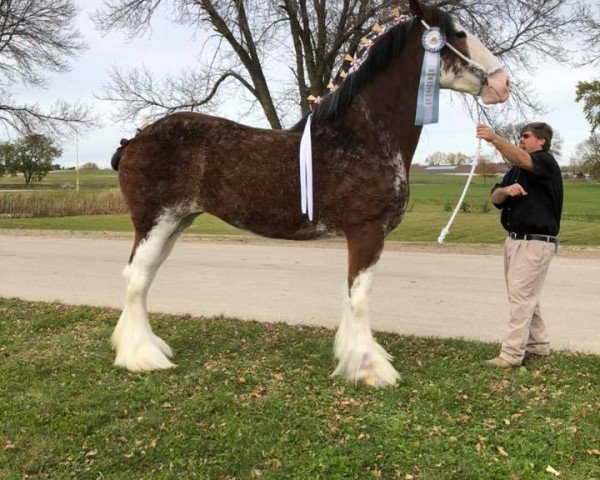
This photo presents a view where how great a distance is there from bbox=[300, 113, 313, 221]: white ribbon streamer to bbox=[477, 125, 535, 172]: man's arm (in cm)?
131

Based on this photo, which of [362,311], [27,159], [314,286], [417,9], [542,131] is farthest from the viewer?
[27,159]

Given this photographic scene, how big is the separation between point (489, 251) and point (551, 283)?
12.1ft

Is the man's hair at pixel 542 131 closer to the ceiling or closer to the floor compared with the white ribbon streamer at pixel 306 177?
closer to the ceiling

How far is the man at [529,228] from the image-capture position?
14.9 feet

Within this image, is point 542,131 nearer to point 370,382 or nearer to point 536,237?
point 536,237

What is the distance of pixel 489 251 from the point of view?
40.7 ft

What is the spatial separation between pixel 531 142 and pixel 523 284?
3.82 feet

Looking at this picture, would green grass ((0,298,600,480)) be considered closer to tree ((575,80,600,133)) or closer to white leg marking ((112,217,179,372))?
white leg marking ((112,217,179,372))

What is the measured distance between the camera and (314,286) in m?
8.73

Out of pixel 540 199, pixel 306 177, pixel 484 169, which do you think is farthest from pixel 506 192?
pixel 484 169

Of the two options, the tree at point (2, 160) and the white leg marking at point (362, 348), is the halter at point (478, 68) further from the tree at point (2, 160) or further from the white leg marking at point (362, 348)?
the tree at point (2, 160)

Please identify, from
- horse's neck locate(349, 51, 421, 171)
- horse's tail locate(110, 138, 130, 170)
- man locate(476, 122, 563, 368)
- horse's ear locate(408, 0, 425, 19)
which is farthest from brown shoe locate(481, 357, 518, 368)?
horse's tail locate(110, 138, 130, 170)

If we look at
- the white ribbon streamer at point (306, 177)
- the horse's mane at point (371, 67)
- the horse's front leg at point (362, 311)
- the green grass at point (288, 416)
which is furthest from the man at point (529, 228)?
the white ribbon streamer at point (306, 177)

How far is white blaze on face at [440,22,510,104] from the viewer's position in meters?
4.26
